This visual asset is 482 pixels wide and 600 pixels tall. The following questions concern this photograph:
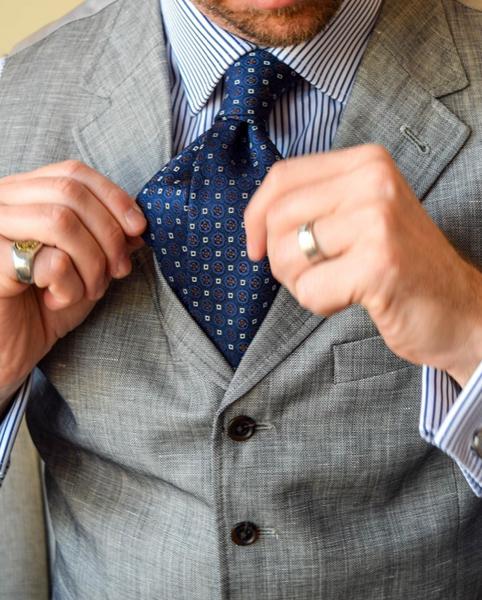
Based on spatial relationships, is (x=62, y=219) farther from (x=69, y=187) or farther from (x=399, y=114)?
(x=399, y=114)

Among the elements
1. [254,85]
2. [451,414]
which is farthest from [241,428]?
[254,85]

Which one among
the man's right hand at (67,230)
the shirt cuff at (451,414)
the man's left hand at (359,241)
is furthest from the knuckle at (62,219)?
the shirt cuff at (451,414)

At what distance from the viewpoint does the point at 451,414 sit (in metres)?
0.82

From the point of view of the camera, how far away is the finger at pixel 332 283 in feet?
2.42

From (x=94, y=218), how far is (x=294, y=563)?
0.37 meters

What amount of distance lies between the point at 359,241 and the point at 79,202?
0.86ft

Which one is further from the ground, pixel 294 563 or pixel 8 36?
pixel 8 36

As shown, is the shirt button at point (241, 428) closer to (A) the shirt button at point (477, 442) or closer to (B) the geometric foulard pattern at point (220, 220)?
(B) the geometric foulard pattern at point (220, 220)

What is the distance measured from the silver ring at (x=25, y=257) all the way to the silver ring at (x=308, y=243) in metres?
0.25

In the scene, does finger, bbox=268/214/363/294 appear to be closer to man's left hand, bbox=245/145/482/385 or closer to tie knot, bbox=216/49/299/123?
man's left hand, bbox=245/145/482/385

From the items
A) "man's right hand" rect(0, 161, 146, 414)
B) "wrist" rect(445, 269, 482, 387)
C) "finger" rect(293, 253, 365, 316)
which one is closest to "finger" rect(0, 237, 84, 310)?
"man's right hand" rect(0, 161, 146, 414)

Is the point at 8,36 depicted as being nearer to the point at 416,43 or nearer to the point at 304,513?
the point at 416,43

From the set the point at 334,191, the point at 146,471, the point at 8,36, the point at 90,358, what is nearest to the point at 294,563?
the point at 146,471

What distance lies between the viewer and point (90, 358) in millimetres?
994
